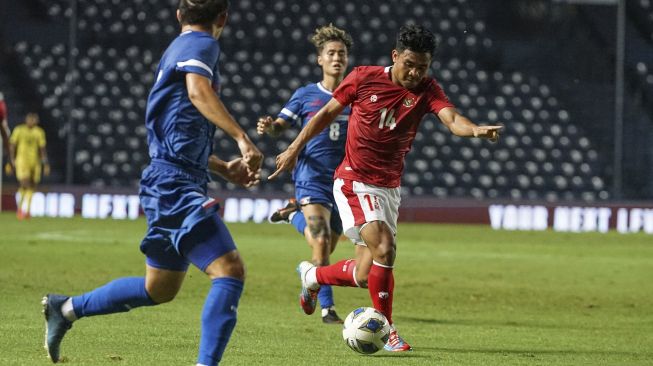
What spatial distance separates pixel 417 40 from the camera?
6695mm

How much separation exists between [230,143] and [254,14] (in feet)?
10.7

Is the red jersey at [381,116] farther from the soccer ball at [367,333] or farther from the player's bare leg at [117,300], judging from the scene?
the player's bare leg at [117,300]

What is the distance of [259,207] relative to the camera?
2291 cm

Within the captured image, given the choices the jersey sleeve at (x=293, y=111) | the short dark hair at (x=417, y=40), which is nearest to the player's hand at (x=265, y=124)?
the short dark hair at (x=417, y=40)

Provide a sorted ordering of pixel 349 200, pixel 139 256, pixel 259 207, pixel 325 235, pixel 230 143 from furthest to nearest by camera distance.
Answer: pixel 230 143 < pixel 259 207 < pixel 139 256 < pixel 325 235 < pixel 349 200

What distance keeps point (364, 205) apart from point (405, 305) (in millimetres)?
2819

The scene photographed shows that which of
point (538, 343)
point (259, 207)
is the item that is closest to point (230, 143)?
point (259, 207)

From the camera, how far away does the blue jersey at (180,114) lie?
16.5 ft

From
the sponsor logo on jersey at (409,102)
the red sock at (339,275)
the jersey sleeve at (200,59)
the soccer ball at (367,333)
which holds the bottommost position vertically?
the soccer ball at (367,333)

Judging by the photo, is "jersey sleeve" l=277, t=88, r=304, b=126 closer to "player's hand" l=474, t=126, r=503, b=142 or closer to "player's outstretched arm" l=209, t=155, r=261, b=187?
"player's hand" l=474, t=126, r=503, b=142

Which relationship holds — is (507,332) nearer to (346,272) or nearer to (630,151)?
(346,272)

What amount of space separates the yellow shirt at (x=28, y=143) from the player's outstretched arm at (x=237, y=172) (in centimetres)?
1798

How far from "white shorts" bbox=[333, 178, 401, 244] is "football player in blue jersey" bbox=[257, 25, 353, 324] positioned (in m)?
1.33

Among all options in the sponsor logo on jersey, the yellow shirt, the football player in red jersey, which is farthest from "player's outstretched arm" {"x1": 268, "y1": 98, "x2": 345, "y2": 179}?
the yellow shirt
